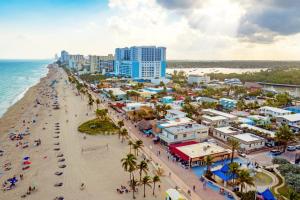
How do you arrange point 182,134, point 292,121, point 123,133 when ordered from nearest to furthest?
point 182,134 < point 123,133 < point 292,121

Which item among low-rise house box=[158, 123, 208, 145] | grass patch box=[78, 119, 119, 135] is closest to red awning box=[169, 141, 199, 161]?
low-rise house box=[158, 123, 208, 145]

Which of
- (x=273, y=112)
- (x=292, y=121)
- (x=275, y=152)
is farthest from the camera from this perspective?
(x=273, y=112)

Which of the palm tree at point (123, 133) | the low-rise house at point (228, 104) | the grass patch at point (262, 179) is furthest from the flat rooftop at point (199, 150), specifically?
the low-rise house at point (228, 104)

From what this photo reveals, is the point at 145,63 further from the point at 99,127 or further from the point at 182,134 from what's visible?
the point at 182,134

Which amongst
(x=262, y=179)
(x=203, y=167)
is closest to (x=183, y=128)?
(x=203, y=167)

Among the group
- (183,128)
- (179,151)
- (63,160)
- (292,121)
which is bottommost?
(63,160)
